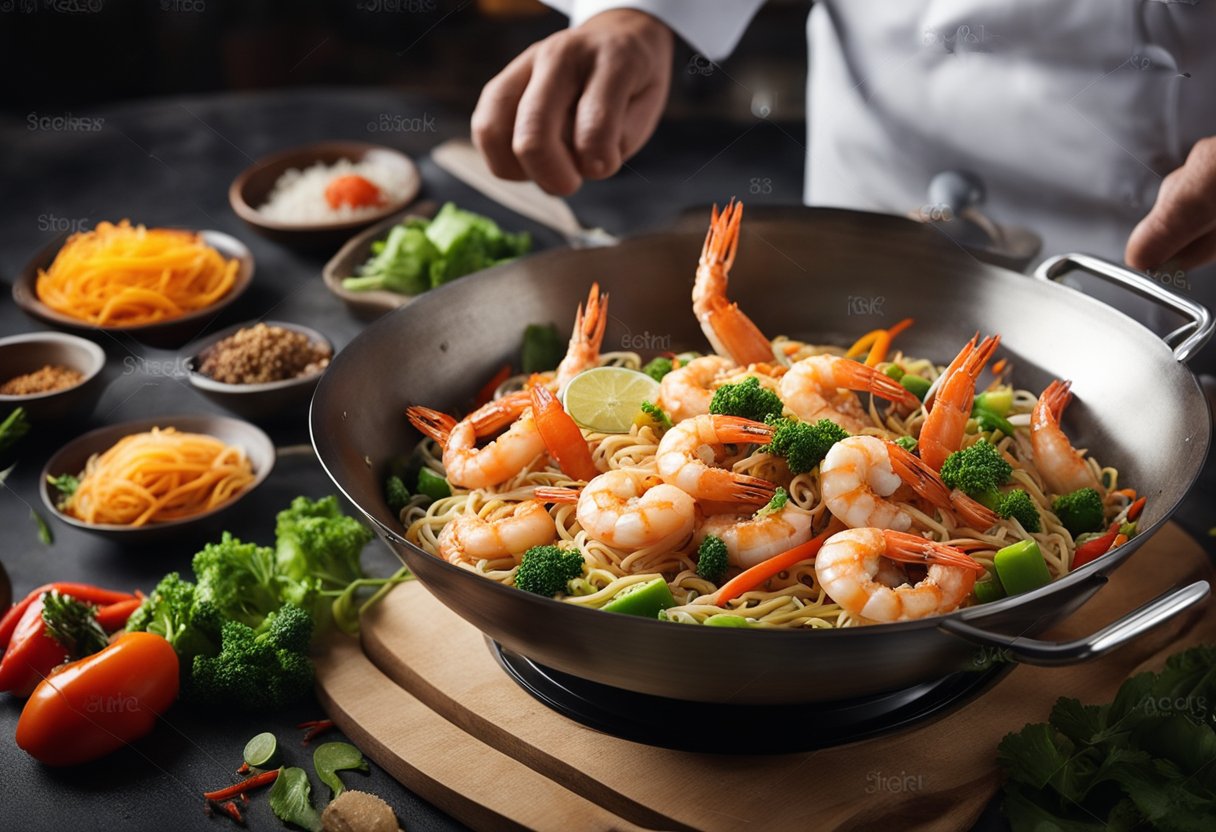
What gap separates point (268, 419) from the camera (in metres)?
3.54

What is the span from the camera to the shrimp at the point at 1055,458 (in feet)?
8.87

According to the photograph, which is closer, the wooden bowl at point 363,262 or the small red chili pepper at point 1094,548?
the small red chili pepper at point 1094,548

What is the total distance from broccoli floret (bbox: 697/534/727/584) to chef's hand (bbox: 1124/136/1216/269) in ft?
4.75

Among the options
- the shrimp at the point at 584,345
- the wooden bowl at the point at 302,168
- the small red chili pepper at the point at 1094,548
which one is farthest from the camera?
the wooden bowl at the point at 302,168

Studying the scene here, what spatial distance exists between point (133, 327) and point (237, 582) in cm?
146

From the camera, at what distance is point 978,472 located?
98.6 inches

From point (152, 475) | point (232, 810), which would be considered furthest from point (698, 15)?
point (232, 810)

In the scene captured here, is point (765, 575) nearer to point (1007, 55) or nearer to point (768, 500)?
point (768, 500)

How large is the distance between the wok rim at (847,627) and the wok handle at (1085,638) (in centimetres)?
3

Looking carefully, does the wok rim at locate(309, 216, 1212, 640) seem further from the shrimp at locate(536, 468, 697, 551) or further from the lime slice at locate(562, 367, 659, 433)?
the lime slice at locate(562, 367, 659, 433)

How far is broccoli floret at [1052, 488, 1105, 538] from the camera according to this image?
2.61 metres

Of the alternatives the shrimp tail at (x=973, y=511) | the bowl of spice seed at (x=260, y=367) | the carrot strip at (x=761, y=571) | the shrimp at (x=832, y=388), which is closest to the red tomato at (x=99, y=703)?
the bowl of spice seed at (x=260, y=367)

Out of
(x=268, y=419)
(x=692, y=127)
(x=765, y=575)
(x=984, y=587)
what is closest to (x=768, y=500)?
(x=765, y=575)

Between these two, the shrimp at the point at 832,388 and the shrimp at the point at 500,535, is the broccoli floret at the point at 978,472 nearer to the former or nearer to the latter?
the shrimp at the point at 832,388
